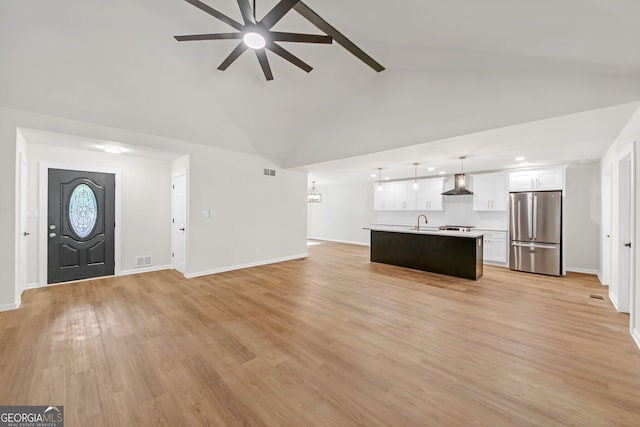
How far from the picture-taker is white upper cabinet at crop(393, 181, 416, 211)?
825 centimetres

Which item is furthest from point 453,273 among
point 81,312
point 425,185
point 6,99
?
point 6,99

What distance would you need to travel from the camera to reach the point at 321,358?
233 centimetres

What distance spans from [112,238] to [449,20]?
6.79m

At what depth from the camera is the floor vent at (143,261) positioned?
5508 mm

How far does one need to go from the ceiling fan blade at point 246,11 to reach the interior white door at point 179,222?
3.84m

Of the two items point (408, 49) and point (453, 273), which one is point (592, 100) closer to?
point (408, 49)

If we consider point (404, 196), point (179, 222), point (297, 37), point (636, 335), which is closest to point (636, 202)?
point (636, 335)

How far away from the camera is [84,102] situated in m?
3.56

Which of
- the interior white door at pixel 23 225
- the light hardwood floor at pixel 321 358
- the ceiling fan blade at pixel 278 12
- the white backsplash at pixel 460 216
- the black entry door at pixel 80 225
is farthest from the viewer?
the white backsplash at pixel 460 216

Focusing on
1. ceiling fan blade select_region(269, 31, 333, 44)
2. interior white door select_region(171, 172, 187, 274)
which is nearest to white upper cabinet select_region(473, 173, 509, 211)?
ceiling fan blade select_region(269, 31, 333, 44)

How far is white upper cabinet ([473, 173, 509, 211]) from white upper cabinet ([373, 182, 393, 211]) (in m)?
2.66

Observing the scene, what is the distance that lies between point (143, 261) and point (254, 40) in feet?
17.5

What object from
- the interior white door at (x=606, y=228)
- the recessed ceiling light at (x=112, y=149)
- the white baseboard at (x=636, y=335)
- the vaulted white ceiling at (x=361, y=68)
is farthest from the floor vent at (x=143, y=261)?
the interior white door at (x=606, y=228)

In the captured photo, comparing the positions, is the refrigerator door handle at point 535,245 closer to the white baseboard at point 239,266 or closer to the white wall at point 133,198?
the white baseboard at point 239,266
